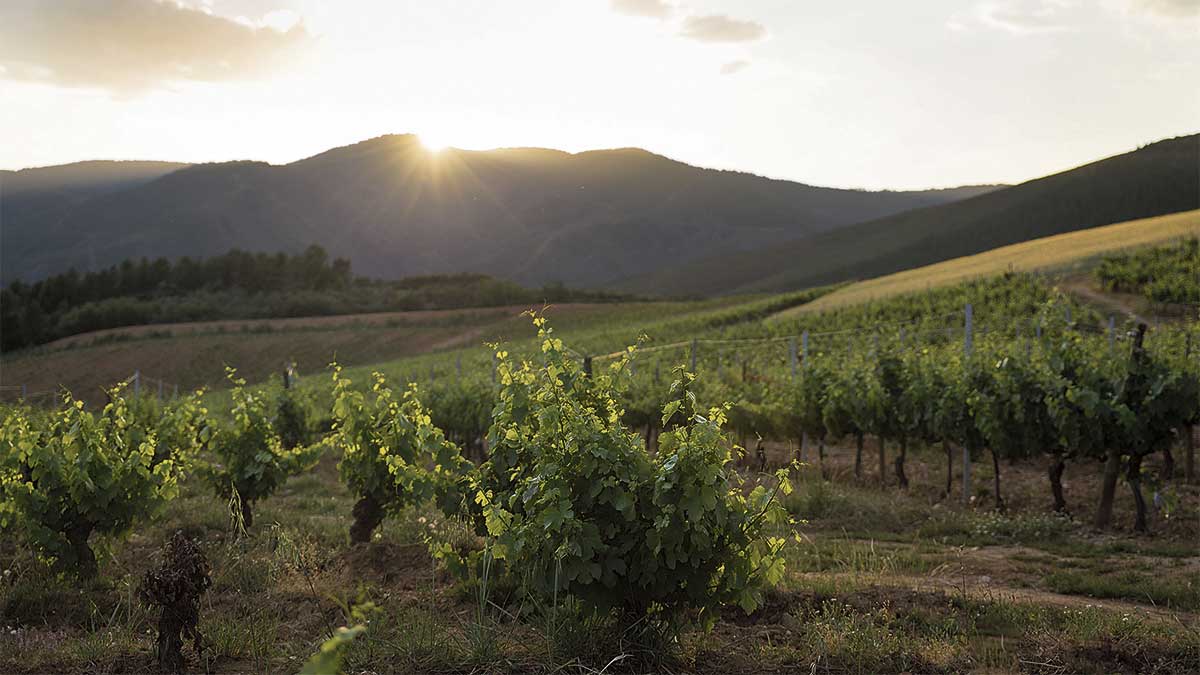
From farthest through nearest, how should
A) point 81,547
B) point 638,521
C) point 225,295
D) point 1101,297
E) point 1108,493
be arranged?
1. point 225,295
2. point 1101,297
3. point 1108,493
4. point 81,547
5. point 638,521

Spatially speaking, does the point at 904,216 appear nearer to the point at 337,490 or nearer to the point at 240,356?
the point at 240,356

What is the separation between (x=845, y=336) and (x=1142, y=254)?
15558mm

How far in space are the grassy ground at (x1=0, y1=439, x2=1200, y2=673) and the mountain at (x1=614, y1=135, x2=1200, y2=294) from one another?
283ft

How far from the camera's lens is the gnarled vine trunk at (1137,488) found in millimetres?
8961

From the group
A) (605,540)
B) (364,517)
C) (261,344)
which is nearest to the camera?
(605,540)

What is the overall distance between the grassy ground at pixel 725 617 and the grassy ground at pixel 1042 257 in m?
31.7

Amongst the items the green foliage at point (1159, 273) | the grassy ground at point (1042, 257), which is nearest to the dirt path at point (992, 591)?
the green foliage at point (1159, 273)

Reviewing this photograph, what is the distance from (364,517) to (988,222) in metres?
105

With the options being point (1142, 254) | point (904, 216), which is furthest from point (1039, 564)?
point (904, 216)

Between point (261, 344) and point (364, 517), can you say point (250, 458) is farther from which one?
point (261, 344)

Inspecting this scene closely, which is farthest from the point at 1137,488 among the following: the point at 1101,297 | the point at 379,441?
the point at 1101,297

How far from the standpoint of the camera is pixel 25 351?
6406 centimetres

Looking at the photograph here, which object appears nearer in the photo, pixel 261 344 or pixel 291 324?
pixel 261 344

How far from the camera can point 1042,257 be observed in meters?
42.4
